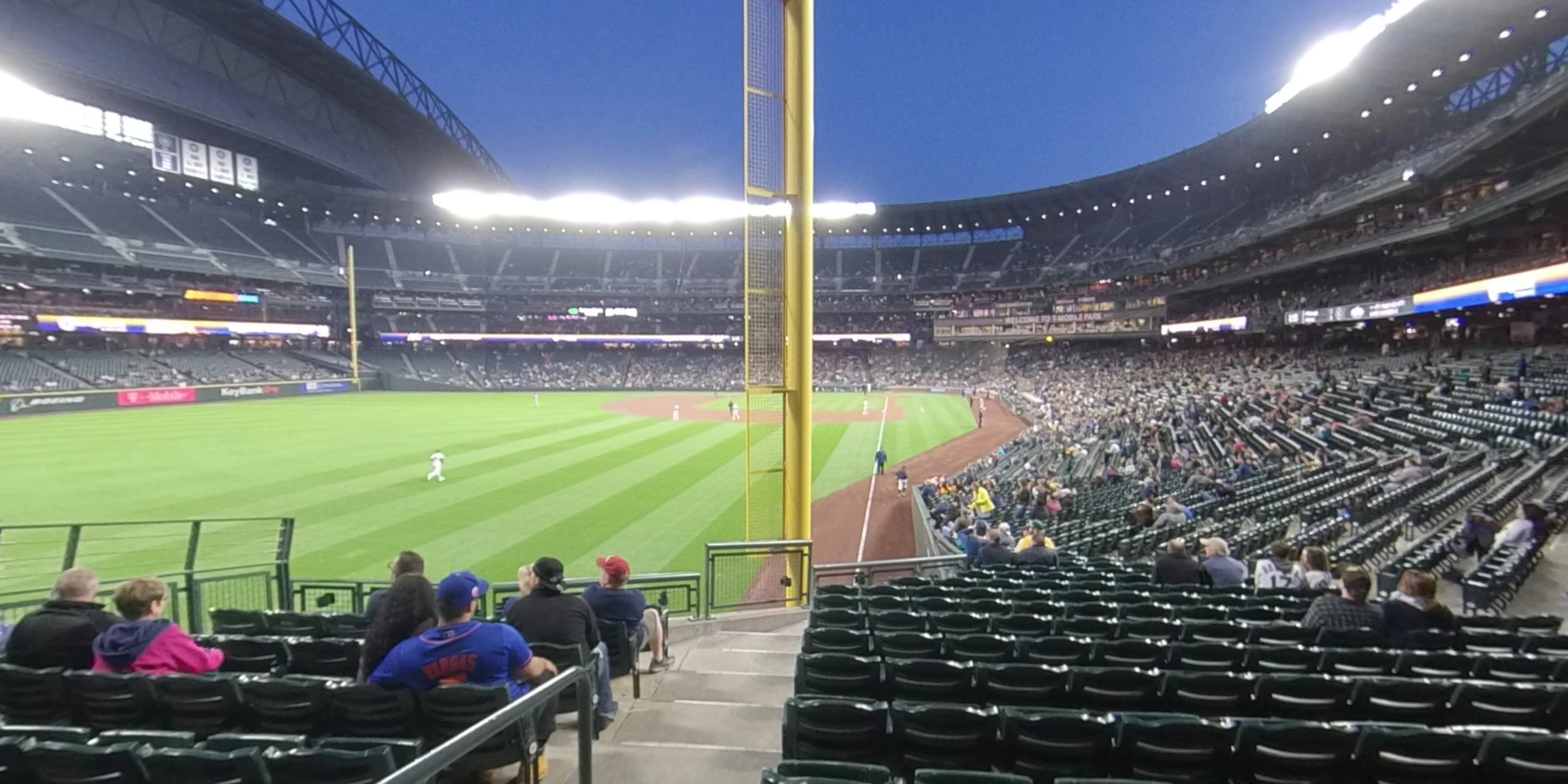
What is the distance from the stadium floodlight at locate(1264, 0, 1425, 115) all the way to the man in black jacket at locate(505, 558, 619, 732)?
114 ft

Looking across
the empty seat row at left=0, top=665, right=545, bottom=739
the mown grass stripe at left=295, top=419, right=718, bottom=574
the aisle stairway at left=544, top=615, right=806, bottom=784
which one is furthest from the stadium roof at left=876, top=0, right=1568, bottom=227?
the empty seat row at left=0, top=665, right=545, bottom=739

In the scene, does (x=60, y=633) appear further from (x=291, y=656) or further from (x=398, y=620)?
(x=398, y=620)

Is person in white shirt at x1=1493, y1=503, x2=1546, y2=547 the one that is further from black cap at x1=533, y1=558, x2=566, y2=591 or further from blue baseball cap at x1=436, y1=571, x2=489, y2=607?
blue baseball cap at x1=436, y1=571, x2=489, y2=607

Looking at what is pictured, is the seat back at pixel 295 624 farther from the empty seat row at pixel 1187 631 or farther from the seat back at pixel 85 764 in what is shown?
the empty seat row at pixel 1187 631

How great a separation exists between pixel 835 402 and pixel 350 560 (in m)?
40.4

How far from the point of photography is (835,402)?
51.4 metres

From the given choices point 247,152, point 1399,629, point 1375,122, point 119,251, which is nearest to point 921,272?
point 1375,122

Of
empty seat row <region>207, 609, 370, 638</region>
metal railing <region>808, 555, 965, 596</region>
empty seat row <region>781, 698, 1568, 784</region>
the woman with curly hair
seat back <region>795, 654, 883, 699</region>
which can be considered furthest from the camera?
metal railing <region>808, 555, 965, 596</region>

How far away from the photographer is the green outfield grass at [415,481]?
545 inches

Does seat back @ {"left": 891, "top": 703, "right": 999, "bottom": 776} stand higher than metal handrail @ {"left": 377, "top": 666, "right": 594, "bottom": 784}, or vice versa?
metal handrail @ {"left": 377, "top": 666, "right": 594, "bottom": 784}

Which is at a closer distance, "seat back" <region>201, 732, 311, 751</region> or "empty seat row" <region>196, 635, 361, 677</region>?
"seat back" <region>201, 732, 311, 751</region>

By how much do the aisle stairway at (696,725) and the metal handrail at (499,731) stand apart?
→ 0.85 metres

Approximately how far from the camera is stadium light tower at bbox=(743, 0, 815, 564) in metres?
9.60

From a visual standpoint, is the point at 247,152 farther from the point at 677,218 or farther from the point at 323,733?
the point at 323,733
